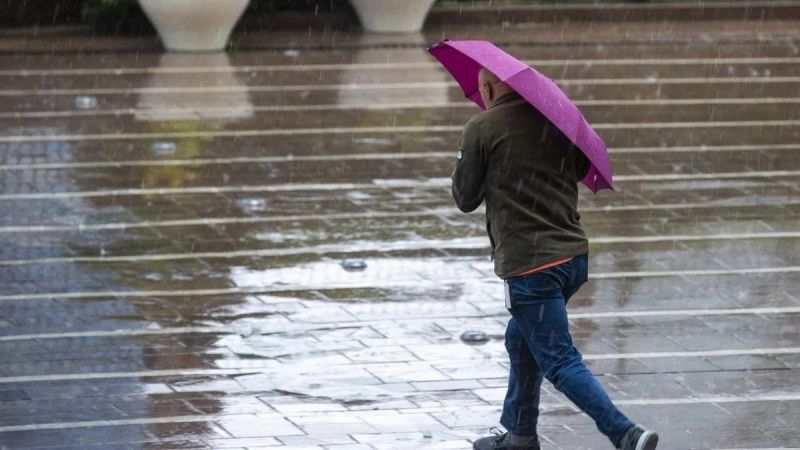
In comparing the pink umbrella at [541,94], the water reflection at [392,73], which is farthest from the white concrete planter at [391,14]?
the pink umbrella at [541,94]

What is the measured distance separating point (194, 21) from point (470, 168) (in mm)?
11603

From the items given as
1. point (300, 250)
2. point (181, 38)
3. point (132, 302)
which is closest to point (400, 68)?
point (181, 38)

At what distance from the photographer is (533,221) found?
20.1 feet

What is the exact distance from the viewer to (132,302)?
895cm

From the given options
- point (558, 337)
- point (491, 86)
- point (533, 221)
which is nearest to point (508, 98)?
point (491, 86)

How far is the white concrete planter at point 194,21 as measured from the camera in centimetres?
1712

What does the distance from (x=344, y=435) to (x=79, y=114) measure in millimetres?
7928

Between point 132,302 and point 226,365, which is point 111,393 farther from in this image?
point 132,302

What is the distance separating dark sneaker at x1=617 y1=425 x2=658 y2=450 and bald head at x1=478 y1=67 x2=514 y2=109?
1367 mm

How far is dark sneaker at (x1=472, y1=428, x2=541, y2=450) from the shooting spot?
649 cm

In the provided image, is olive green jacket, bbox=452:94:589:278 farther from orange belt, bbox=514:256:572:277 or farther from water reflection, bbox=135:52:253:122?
water reflection, bbox=135:52:253:122

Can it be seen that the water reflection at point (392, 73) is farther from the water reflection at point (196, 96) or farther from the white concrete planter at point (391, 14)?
the water reflection at point (196, 96)

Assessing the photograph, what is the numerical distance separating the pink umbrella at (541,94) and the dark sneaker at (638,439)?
100 cm

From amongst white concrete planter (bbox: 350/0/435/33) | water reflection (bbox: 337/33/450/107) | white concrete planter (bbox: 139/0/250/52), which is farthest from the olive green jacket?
white concrete planter (bbox: 350/0/435/33)
